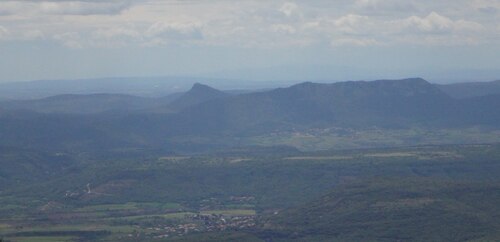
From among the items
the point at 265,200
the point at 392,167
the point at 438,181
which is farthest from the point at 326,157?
the point at 438,181

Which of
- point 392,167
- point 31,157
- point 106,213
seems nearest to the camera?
point 106,213

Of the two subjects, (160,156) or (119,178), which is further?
(160,156)

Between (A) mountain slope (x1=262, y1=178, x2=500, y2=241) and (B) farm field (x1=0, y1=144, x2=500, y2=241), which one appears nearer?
(A) mountain slope (x1=262, y1=178, x2=500, y2=241)

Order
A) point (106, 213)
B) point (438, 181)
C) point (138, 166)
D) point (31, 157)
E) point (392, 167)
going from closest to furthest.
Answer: point (438, 181), point (106, 213), point (392, 167), point (138, 166), point (31, 157)

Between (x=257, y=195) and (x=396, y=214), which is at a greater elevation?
(x=396, y=214)

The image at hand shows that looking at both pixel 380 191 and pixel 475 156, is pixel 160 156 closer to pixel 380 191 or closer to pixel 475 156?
pixel 475 156

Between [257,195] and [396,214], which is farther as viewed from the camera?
[257,195]

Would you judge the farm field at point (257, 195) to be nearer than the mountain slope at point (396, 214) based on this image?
No

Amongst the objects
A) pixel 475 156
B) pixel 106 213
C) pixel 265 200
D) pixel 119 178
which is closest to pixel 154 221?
pixel 106 213

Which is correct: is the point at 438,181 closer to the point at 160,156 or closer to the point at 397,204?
the point at 397,204
